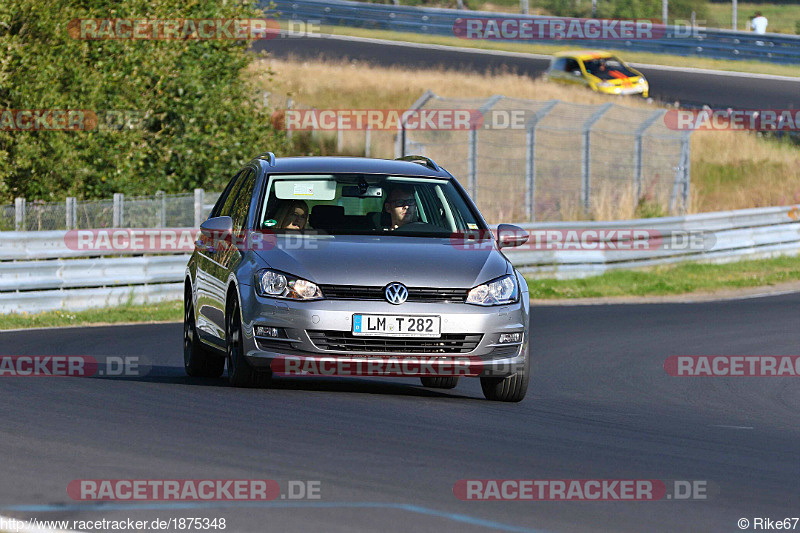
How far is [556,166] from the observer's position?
34.3 m

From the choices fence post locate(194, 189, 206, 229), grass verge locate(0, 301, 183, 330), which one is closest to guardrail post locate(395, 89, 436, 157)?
fence post locate(194, 189, 206, 229)

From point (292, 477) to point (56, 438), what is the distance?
1700 millimetres

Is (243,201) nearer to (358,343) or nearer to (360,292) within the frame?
(360,292)

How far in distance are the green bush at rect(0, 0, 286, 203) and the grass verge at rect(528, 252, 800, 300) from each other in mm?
6789

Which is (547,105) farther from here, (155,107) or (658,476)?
(658,476)

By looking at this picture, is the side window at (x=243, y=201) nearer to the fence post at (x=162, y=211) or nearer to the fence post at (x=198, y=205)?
the fence post at (x=162, y=211)

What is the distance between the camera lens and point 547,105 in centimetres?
2755

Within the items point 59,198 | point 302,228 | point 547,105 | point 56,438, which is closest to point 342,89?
point 547,105

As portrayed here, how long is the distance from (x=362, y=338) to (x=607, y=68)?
3618 cm

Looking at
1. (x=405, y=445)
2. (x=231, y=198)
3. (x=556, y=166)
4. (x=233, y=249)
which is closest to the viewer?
(x=405, y=445)

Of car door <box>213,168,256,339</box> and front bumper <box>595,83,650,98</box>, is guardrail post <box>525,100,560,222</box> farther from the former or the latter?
car door <box>213,168,256,339</box>

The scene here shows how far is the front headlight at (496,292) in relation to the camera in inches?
380

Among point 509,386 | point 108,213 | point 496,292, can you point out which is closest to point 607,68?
point 108,213

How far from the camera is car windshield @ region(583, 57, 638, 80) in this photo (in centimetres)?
4391
